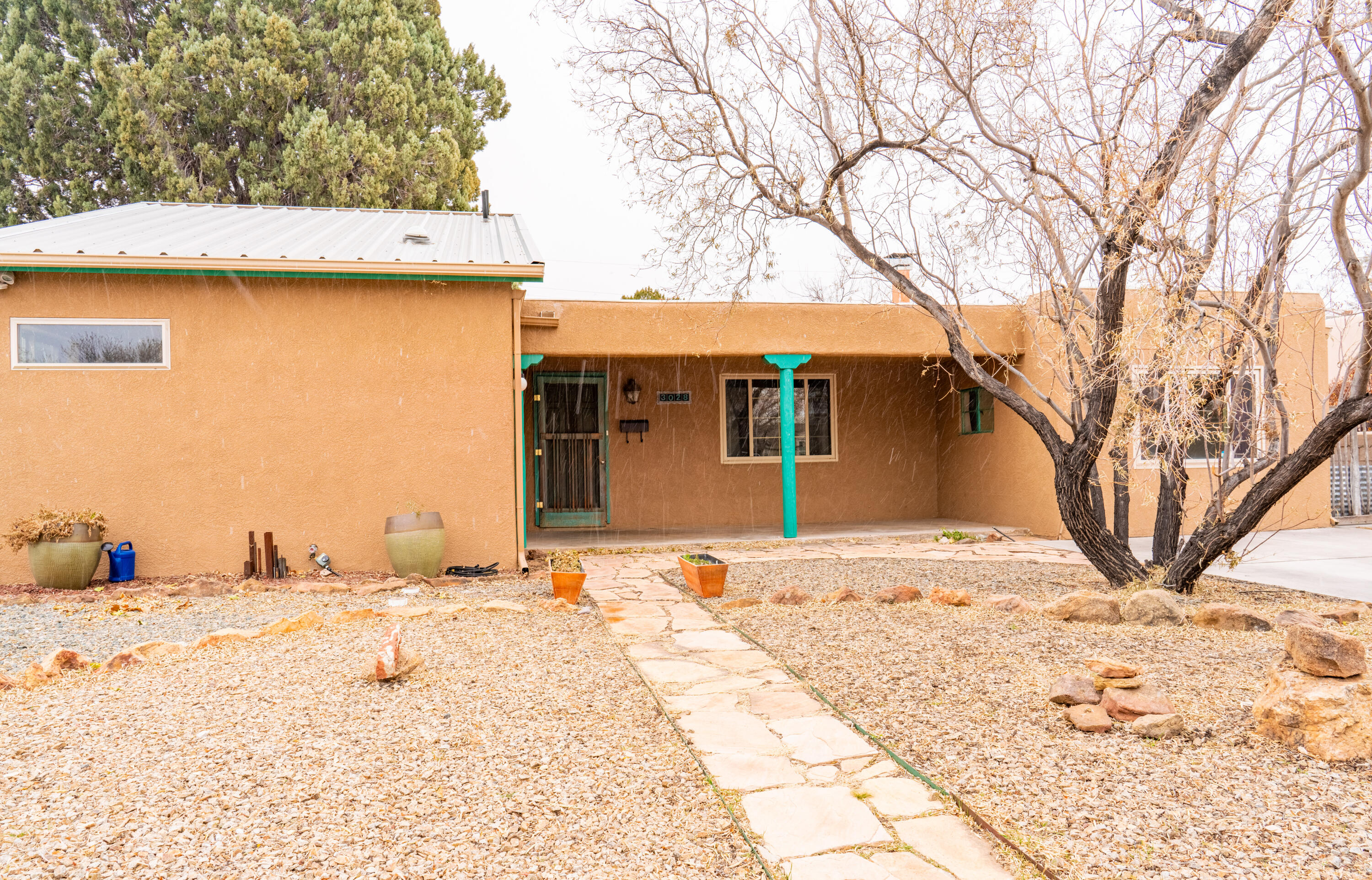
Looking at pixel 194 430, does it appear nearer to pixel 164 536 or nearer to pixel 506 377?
pixel 164 536

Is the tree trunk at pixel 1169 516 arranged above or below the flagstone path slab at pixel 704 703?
above

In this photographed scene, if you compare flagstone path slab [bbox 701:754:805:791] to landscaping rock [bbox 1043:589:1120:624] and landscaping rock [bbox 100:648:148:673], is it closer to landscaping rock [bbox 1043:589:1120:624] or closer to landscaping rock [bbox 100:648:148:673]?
landscaping rock [bbox 1043:589:1120:624]

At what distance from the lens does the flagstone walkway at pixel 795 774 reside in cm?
222

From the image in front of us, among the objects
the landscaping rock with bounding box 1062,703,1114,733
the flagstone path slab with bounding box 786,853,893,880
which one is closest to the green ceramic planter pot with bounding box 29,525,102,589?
the flagstone path slab with bounding box 786,853,893,880

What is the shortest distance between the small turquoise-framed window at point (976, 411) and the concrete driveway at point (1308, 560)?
1901 millimetres

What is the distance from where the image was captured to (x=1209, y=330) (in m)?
5.18

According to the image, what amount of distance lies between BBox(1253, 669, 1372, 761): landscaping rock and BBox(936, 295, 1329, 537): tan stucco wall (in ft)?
20.4

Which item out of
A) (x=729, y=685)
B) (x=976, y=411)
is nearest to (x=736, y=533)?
(x=976, y=411)

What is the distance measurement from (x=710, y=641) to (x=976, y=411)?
706 cm

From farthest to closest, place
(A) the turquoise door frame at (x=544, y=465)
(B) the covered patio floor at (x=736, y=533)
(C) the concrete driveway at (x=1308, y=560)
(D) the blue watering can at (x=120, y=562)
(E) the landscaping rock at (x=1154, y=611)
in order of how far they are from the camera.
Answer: (A) the turquoise door frame at (x=544, y=465)
(B) the covered patio floor at (x=736, y=533)
(D) the blue watering can at (x=120, y=562)
(C) the concrete driveway at (x=1308, y=560)
(E) the landscaping rock at (x=1154, y=611)

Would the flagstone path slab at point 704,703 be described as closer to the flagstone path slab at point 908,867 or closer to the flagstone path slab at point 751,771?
the flagstone path slab at point 751,771

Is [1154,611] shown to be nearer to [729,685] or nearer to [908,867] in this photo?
[729,685]

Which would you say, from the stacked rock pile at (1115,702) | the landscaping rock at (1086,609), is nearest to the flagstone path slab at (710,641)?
the stacked rock pile at (1115,702)

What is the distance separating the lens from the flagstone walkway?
2221 mm
